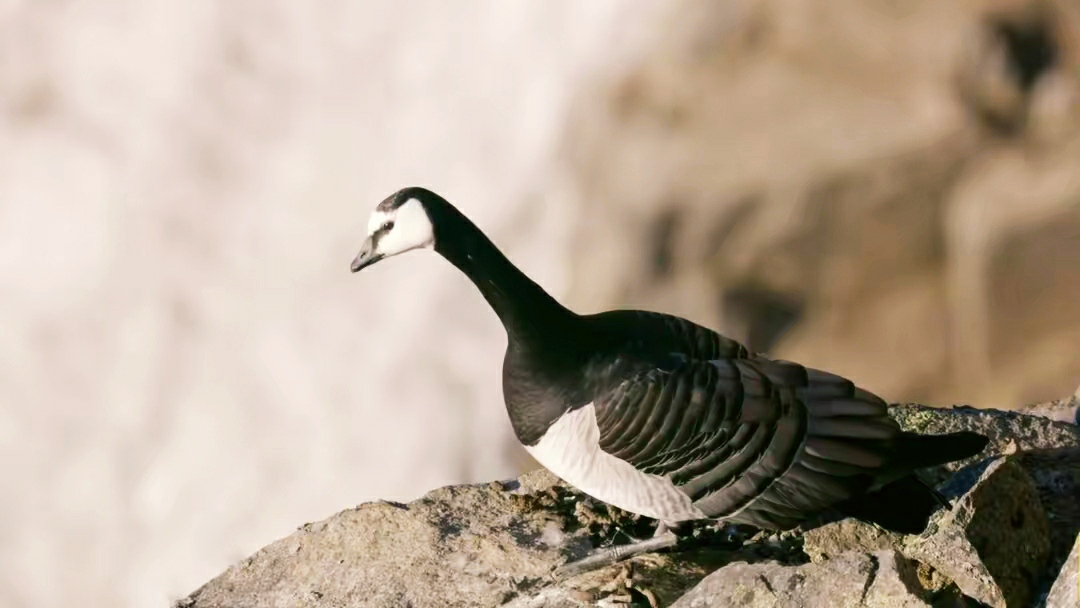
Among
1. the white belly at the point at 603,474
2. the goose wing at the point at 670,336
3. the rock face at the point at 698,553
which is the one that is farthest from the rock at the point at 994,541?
the goose wing at the point at 670,336

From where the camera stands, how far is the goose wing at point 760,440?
288cm

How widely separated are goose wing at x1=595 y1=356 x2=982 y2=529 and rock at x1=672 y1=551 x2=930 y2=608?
13.3 inches

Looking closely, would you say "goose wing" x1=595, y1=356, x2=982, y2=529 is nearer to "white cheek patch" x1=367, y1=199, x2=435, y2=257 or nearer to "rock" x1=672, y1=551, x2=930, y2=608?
"rock" x1=672, y1=551, x2=930, y2=608

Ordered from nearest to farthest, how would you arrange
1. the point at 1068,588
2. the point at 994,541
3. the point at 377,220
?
1. the point at 1068,588
2. the point at 994,541
3. the point at 377,220

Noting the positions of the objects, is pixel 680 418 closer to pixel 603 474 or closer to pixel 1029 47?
pixel 603 474

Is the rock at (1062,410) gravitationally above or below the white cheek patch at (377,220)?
below

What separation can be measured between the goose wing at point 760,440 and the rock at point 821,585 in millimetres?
339

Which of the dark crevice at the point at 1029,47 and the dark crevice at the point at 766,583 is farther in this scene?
the dark crevice at the point at 1029,47

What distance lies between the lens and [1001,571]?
2770 mm

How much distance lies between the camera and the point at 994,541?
2809 mm

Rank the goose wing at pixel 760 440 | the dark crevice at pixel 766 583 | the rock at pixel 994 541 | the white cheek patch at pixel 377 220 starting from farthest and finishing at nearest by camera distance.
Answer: the white cheek patch at pixel 377 220 < the goose wing at pixel 760 440 < the rock at pixel 994 541 < the dark crevice at pixel 766 583

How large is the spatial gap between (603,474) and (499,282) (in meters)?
0.60

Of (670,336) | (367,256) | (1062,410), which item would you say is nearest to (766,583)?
(670,336)

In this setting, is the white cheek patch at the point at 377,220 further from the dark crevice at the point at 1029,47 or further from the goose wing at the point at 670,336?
the dark crevice at the point at 1029,47
